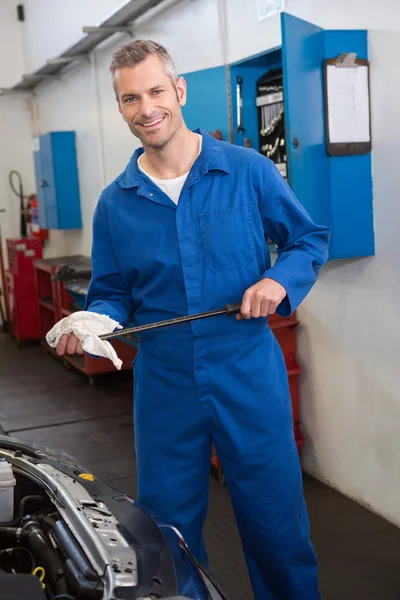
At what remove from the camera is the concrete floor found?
265cm

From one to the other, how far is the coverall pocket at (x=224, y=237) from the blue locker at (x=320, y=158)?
0.90 meters

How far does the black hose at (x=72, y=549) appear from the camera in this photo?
1339mm

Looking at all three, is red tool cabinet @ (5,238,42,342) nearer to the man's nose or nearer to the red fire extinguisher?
the red fire extinguisher

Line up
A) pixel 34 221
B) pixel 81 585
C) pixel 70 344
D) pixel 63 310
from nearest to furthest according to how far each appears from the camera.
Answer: pixel 81 585 < pixel 70 344 < pixel 63 310 < pixel 34 221

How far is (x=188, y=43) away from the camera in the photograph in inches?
170

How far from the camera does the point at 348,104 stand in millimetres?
2826

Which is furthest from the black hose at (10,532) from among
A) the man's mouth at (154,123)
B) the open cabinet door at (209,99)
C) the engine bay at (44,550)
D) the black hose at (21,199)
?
the black hose at (21,199)

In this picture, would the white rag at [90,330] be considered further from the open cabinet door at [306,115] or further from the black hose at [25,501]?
the open cabinet door at [306,115]

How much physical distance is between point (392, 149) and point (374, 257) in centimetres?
42

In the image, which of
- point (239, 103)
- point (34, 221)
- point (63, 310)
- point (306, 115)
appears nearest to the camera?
point (306, 115)

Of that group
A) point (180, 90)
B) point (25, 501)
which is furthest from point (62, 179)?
point (25, 501)

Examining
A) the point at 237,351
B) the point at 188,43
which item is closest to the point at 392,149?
the point at 237,351

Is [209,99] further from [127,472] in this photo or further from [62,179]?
[62,179]

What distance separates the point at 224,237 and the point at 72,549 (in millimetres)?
881
